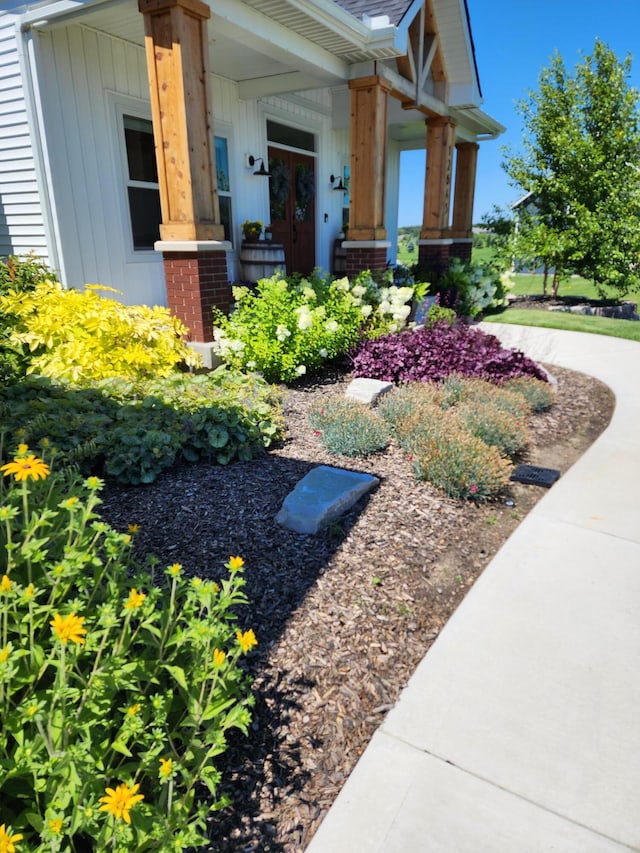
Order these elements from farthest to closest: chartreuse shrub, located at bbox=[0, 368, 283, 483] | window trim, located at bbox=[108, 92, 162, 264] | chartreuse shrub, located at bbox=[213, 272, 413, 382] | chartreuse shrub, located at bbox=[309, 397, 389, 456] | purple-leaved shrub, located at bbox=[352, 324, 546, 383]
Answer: window trim, located at bbox=[108, 92, 162, 264] → purple-leaved shrub, located at bbox=[352, 324, 546, 383] → chartreuse shrub, located at bbox=[213, 272, 413, 382] → chartreuse shrub, located at bbox=[309, 397, 389, 456] → chartreuse shrub, located at bbox=[0, 368, 283, 483]

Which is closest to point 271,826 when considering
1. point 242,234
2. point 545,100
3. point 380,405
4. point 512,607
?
point 512,607

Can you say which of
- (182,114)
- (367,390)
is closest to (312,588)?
(367,390)

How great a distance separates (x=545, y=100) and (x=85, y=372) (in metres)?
12.0

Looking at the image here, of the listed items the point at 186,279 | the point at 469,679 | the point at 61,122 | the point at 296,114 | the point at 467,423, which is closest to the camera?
the point at 469,679

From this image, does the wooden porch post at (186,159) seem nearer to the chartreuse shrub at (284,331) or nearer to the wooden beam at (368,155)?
the chartreuse shrub at (284,331)

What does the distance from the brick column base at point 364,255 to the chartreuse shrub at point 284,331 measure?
1.91 meters

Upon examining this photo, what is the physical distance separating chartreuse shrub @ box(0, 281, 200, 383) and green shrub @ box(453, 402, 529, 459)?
248 cm

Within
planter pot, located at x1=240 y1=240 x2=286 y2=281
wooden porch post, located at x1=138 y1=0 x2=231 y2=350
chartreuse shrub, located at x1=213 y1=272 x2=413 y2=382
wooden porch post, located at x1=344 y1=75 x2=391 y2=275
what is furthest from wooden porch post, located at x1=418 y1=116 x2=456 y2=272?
wooden porch post, located at x1=138 y1=0 x2=231 y2=350

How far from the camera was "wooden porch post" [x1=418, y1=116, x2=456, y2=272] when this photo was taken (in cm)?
966

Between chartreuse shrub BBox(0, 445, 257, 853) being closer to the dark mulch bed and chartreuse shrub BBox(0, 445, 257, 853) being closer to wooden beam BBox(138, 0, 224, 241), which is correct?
the dark mulch bed

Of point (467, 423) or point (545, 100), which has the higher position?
point (545, 100)

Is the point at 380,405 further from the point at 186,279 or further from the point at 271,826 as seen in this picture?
the point at 271,826

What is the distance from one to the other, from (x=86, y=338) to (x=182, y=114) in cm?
205

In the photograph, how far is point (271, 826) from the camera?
61.3 inches
